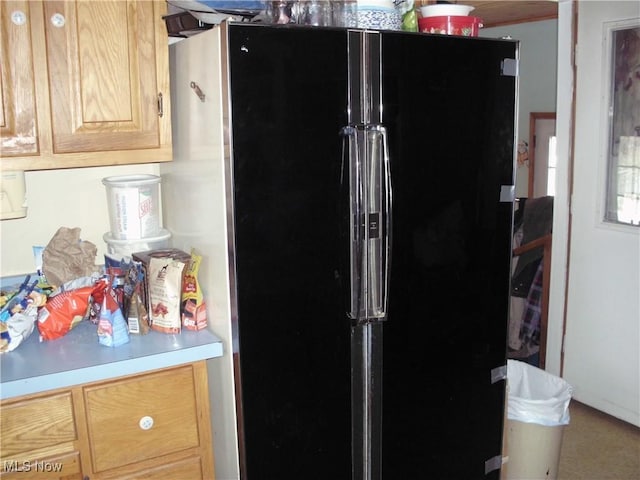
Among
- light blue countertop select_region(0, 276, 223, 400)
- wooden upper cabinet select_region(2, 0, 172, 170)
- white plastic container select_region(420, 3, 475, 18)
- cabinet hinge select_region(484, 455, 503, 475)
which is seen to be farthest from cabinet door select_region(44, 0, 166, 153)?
cabinet hinge select_region(484, 455, 503, 475)

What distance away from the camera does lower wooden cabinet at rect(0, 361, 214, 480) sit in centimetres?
164

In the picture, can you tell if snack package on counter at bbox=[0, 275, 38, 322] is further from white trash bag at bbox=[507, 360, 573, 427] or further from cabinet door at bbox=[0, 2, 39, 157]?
white trash bag at bbox=[507, 360, 573, 427]

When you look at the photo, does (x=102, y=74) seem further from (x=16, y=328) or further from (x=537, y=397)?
(x=537, y=397)

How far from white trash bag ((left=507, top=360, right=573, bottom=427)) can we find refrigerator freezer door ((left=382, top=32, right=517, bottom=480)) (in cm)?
27

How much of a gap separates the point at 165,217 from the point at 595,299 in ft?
6.92

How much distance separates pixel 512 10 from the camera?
302 centimetres

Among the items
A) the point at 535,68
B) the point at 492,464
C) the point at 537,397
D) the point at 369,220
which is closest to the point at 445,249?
the point at 369,220

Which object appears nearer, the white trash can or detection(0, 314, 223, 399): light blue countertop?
detection(0, 314, 223, 399): light blue countertop

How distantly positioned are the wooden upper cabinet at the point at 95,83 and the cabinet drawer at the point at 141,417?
645mm

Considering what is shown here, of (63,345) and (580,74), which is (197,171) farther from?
(580,74)

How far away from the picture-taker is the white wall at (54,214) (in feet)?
6.92

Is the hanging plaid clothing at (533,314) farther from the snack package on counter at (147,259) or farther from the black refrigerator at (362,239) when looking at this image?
the snack package on counter at (147,259)

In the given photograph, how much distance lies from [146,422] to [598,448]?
2.12 meters

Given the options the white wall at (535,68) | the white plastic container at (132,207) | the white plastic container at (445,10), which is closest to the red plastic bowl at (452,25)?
the white plastic container at (445,10)
